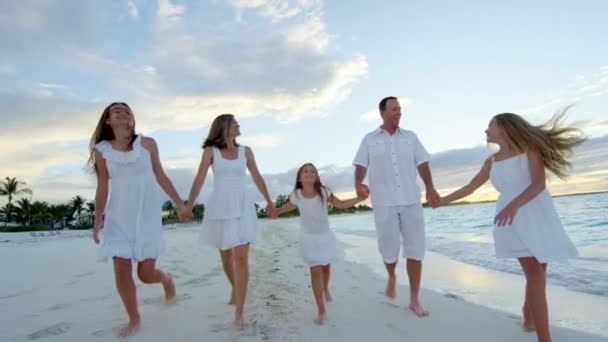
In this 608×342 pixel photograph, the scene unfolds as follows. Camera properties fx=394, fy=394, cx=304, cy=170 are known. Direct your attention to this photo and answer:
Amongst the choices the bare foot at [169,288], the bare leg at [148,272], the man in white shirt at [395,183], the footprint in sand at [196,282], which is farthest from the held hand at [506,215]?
the footprint in sand at [196,282]

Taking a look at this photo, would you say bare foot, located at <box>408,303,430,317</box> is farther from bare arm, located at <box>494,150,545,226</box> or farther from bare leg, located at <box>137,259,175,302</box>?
bare leg, located at <box>137,259,175,302</box>

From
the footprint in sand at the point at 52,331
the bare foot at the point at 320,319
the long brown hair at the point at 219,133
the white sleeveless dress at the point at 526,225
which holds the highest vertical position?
the long brown hair at the point at 219,133

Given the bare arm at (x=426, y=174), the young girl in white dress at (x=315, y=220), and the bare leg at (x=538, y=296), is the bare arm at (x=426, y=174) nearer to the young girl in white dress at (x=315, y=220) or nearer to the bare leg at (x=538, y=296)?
the young girl in white dress at (x=315, y=220)

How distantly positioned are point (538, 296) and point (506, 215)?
667 mm

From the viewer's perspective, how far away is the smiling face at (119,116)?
3977 mm

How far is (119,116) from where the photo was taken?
3.98 metres

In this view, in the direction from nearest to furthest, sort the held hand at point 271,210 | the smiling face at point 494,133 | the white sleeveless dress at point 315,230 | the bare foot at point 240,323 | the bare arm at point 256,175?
the smiling face at point 494,133 < the bare foot at point 240,323 < the white sleeveless dress at point 315,230 < the bare arm at point 256,175 < the held hand at point 271,210

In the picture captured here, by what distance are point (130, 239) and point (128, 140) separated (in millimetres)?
1005

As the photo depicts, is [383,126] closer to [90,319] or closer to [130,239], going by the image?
[130,239]

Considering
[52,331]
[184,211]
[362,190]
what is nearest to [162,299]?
[52,331]

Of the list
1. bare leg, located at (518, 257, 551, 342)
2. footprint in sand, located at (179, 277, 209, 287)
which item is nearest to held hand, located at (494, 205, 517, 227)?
bare leg, located at (518, 257, 551, 342)

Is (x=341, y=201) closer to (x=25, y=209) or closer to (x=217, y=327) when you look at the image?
(x=217, y=327)

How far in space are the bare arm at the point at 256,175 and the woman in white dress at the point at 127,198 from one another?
0.97 m

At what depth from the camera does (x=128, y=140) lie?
4023 millimetres
